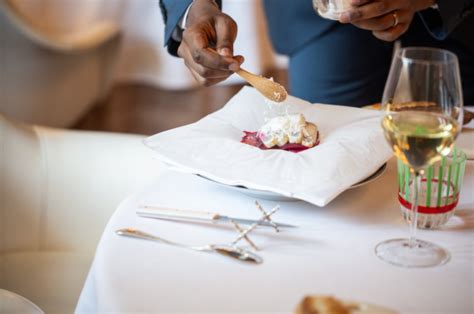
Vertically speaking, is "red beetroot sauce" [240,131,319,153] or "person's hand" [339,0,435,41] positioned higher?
"person's hand" [339,0,435,41]

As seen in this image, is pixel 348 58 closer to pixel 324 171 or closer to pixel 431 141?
pixel 324 171

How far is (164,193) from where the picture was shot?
1048 mm

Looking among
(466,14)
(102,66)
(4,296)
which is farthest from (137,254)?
(102,66)

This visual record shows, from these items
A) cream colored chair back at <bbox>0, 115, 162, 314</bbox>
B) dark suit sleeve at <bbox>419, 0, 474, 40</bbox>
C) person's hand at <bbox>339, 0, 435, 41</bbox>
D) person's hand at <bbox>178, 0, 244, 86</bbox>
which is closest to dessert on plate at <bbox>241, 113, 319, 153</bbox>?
person's hand at <bbox>178, 0, 244, 86</bbox>

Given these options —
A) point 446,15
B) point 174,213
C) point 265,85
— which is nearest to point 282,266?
point 174,213

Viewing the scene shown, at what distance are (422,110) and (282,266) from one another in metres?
0.25

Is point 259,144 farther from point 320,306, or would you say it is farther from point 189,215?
point 320,306

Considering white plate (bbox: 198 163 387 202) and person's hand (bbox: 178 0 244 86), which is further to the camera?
person's hand (bbox: 178 0 244 86)

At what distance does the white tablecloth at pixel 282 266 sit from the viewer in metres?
0.79

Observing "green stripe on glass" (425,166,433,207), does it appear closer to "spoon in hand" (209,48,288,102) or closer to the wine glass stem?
the wine glass stem

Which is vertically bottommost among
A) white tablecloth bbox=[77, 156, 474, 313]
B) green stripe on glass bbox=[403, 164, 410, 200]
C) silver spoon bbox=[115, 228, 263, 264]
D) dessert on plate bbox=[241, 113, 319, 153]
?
white tablecloth bbox=[77, 156, 474, 313]

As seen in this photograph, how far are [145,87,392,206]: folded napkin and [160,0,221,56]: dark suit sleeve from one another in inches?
14.3

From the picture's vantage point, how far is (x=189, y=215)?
0.96 metres

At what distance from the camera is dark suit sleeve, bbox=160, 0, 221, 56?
57.7 inches
